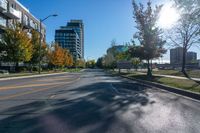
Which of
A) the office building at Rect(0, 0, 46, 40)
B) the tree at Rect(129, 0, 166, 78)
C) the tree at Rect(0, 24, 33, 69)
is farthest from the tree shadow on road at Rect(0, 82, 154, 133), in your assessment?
the office building at Rect(0, 0, 46, 40)

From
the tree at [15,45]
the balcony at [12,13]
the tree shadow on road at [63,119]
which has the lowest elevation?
the tree shadow on road at [63,119]

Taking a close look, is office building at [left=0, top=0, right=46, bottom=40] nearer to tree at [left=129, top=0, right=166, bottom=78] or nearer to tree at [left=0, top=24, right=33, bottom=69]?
tree at [left=0, top=24, right=33, bottom=69]

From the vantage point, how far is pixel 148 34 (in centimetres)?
4031

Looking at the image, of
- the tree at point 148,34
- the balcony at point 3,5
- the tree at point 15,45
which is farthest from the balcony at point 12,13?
the tree at point 148,34

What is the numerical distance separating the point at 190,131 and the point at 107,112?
3495 mm

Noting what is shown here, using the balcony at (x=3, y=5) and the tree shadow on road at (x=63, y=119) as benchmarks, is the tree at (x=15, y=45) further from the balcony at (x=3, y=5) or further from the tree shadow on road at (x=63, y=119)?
the tree shadow on road at (x=63, y=119)

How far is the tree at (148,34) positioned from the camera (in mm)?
40625

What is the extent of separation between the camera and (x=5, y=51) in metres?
57.7

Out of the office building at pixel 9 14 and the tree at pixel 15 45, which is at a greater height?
the office building at pixel 9 14

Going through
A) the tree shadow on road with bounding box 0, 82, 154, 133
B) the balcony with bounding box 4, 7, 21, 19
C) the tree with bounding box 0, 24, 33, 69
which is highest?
the balcony with bounding box 4, 7, 21, 19

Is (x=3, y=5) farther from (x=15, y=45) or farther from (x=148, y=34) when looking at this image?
(x=148, y=34)

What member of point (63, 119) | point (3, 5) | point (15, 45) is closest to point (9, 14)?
point (3, 5)

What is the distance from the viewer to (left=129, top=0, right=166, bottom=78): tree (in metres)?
40.6

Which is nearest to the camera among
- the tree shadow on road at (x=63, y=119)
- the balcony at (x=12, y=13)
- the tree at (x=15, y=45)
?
the tree shadow on road at (x=63, y=119)
